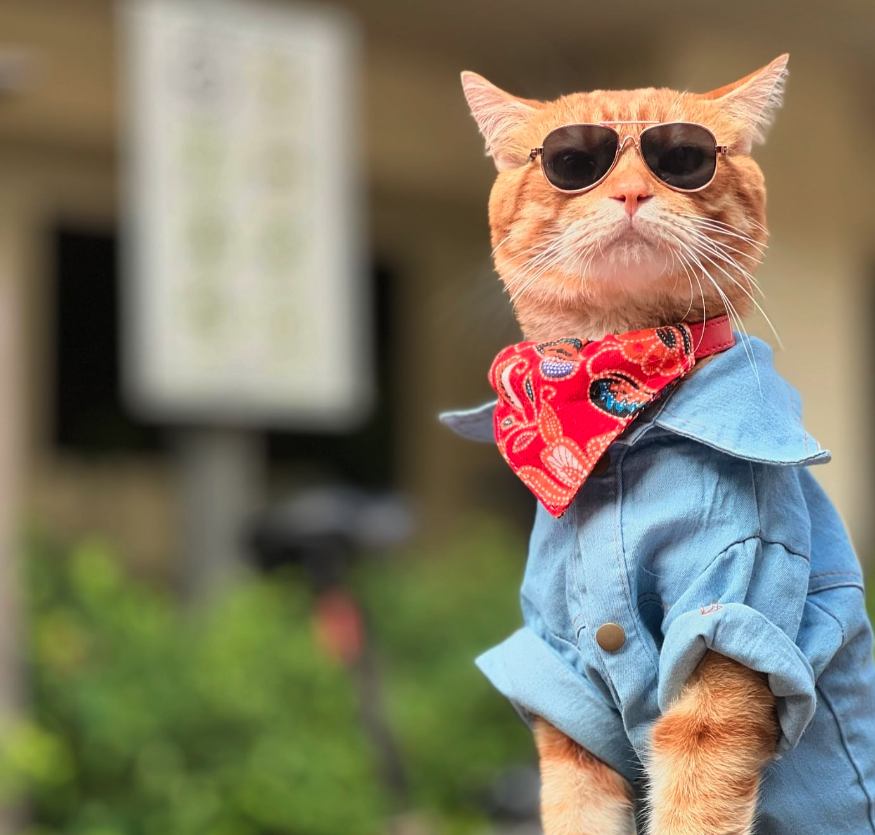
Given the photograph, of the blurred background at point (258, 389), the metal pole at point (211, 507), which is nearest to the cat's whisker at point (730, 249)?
the blurred background at point (258, 389)

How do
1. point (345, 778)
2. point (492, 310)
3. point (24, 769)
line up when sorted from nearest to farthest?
point (492, 310), point (24, 769), point (345, 778)

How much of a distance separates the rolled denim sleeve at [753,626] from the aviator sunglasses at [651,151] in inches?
8.6

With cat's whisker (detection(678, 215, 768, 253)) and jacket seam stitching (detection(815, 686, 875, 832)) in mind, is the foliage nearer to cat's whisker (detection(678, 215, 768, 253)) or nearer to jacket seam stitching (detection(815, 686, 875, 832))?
jacket seam stitching (detection(815, 686, 875, 832))

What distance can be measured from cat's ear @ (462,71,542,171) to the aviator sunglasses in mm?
54

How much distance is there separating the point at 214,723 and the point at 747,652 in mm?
2271

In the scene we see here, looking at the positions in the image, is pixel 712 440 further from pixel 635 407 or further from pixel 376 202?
pixel 376 202

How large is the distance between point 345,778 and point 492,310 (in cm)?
211

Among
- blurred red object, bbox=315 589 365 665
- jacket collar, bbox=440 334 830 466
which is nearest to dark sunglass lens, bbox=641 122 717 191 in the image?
jacket collar, bbox=440 334 830 466

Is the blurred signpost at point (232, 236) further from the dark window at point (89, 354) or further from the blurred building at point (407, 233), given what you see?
the dark window at point (89, 354)

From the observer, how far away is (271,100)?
3.24 m

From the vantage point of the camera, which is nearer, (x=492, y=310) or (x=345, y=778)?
(x=492, y=310)

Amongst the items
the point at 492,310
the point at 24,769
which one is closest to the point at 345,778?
the point at 24,769

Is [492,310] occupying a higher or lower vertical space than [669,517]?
higher

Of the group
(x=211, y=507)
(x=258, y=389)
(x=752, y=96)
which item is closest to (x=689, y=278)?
(x=752, y=96)
